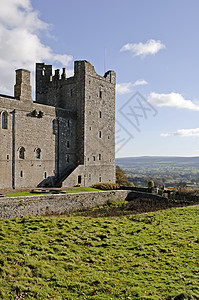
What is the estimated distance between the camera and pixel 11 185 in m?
29.6

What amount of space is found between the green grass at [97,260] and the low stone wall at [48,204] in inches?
92.1

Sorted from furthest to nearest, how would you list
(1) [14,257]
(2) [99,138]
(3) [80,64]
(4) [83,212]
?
1. (2) [99,138]
2. (3) [80,64]
3. (4) [83,212]
4. (1) [14,257]

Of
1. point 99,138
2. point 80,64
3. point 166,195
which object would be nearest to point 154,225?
point 166,195

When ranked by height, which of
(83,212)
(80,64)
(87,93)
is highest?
(80,64)

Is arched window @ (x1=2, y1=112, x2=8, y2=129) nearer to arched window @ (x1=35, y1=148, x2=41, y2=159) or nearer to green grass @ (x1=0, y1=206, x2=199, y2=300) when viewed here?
arched window @ (x1=35, y1=148, x2=41, y2=159)

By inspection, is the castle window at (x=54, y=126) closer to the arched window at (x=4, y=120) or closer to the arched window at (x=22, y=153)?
the arched window at (x=22, y=153)

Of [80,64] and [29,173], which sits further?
[80,64]

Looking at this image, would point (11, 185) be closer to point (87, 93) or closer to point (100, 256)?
point (87, 93)

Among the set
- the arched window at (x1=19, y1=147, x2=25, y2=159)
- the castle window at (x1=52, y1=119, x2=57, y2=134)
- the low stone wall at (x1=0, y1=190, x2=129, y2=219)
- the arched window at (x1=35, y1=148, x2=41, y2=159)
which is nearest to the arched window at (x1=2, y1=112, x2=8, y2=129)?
the arched window at (x1=19, y1=147, x2=25, y2=159)

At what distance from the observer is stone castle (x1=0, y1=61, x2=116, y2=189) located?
29.8 metres

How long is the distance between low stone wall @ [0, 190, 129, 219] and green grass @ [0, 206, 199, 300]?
92.1 inches

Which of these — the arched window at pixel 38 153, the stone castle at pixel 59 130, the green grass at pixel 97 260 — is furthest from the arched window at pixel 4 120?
the green grass at pixel 97 260

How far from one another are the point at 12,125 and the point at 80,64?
48.2ft

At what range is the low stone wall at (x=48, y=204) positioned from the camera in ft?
67.9
